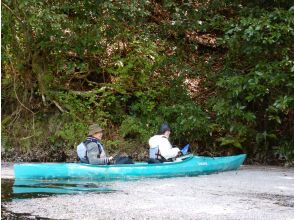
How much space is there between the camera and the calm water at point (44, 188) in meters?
7.68

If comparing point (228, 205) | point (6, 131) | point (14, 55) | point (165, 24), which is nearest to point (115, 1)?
point (165, 24)

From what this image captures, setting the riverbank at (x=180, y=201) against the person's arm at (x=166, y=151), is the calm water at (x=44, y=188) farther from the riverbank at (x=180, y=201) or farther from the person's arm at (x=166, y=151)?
the person's arm at (x=166, y=151)

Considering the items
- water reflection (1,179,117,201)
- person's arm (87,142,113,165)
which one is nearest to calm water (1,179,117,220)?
water reflection (1,179,117,201)

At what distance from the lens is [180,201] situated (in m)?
7.21

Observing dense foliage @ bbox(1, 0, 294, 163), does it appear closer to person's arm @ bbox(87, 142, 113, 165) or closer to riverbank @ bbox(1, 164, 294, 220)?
riverbank @ bbox(1, 164, 294, 220)

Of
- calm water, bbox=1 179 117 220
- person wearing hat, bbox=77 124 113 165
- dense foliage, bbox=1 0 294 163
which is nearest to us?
calm water, bbox=1 179 117 220

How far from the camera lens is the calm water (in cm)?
768

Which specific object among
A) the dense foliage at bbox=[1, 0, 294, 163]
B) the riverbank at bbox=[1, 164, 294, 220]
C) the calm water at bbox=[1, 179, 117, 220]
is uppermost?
the dense foliage at bbox=[1, 0, 294, 163]

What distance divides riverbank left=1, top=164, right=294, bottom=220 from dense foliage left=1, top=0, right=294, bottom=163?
6.88 feet

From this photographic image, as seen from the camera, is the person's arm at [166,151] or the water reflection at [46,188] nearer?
the water reflection at [46,188]

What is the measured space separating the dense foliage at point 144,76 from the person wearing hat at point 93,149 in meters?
2.44

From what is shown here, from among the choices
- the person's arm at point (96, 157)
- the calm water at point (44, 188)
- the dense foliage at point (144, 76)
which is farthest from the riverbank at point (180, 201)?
the dense foliage at point (144, 76)

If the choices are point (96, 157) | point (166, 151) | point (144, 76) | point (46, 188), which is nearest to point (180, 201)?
point (46, 188)

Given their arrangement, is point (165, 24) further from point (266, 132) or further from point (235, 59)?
point (266, 132)
